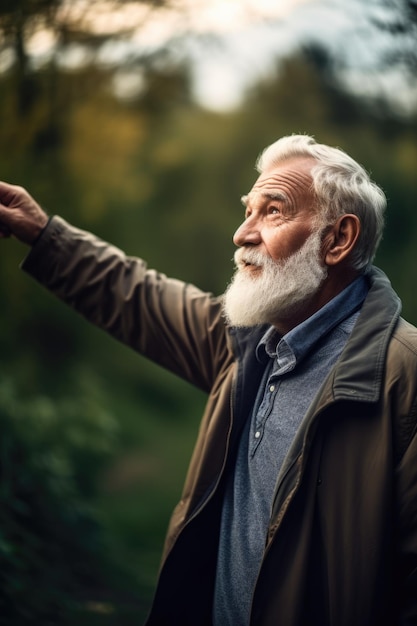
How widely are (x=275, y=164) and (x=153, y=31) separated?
2.25 metres

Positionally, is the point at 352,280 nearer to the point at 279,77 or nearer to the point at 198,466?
the point at 198,466

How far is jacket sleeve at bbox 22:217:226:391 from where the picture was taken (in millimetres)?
2422

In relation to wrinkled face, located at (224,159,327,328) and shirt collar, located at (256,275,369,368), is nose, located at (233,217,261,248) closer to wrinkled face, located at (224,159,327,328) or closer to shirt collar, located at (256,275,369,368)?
wrinkled face, located at (224,159,327,328)

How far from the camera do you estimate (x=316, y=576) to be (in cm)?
178

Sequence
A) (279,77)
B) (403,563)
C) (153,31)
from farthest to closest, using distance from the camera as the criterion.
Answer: (279,77)
(153,31)
(403,563)

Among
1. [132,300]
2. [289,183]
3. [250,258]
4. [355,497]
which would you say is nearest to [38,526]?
[132,300]

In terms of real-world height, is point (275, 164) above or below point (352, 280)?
above

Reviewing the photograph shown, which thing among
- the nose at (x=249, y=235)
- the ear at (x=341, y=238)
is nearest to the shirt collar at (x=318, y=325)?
the ear at (x=341, y=238)

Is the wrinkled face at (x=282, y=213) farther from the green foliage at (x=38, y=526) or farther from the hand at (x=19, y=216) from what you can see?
the green foliage at (x=38, y=526)

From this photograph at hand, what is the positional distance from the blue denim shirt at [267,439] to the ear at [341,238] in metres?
0.12

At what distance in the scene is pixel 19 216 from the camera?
7.84 ft

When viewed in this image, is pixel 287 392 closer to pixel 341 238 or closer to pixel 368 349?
pixel 368 349

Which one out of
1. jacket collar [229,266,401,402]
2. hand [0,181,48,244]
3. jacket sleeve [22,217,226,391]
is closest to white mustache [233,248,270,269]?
jacket sleeve [22,217,226,391]

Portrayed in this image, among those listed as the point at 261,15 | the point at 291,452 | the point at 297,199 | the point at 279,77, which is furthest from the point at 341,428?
the point at 279,77
